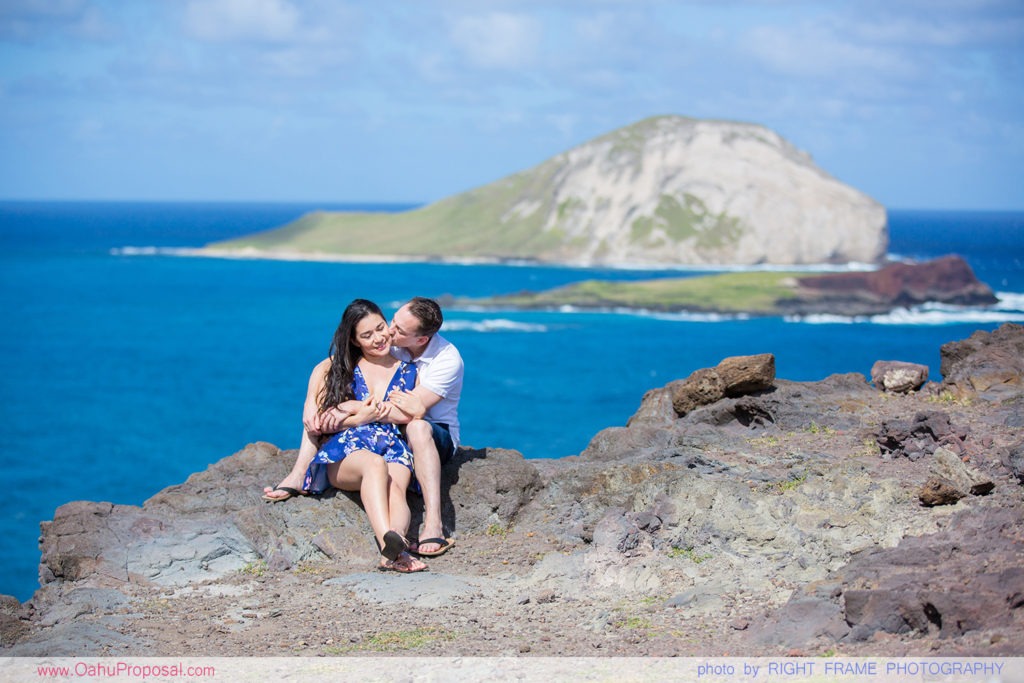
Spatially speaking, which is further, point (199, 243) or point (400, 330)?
point (199, 243)

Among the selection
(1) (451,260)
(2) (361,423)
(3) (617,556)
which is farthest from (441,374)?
(1) (451,260)

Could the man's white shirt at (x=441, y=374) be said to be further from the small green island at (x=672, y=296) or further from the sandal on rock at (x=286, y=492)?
the small green island at (x=672, y=296)

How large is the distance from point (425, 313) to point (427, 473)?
1.18 m

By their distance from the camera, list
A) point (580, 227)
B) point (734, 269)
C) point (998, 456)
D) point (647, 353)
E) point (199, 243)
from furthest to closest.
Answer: point (199, 243)
point (580, 227)
point (734, 269)
point (647, 353)
point (998, 456)

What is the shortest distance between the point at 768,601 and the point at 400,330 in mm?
3302

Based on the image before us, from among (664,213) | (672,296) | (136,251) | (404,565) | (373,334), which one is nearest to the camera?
(404,565)

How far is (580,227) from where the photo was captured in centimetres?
11681

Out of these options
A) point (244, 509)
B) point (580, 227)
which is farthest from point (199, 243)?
point (244, 509)

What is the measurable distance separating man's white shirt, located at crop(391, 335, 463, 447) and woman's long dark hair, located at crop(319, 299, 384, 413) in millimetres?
381

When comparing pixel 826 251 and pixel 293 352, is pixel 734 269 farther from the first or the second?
pixel 293 352

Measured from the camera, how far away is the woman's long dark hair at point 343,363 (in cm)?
848

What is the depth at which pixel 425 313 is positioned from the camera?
27.4ft

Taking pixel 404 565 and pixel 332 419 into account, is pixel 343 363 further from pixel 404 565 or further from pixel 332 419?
pixel 404 565

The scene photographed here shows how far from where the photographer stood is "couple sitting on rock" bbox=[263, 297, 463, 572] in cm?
823
